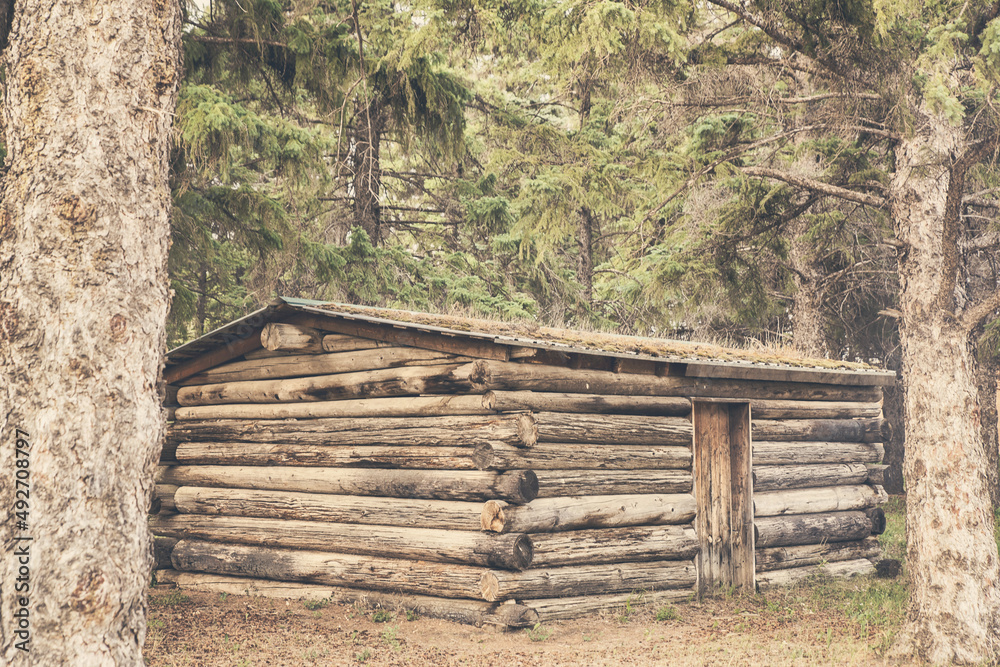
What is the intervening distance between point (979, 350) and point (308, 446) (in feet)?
43.1

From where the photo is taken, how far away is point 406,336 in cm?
1012

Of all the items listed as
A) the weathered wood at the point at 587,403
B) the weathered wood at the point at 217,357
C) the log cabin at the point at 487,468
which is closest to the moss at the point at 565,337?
the log cabin at the point at 487,468

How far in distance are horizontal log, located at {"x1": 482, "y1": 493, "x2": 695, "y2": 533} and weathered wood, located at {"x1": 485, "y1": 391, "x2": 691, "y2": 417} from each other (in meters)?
1.05

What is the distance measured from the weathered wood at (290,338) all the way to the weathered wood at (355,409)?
0.78m

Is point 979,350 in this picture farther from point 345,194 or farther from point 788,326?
point 345,194

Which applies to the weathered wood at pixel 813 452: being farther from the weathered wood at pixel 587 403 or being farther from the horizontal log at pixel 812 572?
the weathered wood at pixel 587 403

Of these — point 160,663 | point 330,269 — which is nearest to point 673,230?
point 330,269

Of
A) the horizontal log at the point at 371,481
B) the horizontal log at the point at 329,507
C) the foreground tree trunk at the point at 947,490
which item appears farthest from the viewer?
the horizontal log at the point at 329,507

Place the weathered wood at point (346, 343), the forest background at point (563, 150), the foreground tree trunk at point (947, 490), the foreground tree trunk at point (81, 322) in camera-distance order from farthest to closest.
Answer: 1. the forest background at point (563, 150)
2. the weathered wood at point (346, 343)
3. the foreground tree trunk at point (947, 490)
4. the foreground tree trunk at point (81, 322)

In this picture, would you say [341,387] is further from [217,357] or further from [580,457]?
[580,457]

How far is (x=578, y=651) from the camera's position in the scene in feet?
27.6

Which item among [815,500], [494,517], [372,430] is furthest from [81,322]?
[815,500]

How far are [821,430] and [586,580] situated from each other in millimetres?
5817

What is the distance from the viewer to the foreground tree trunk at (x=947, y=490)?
840 centimetres
